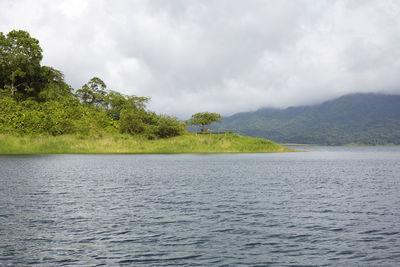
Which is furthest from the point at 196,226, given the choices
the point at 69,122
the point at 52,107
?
the point at 52,107

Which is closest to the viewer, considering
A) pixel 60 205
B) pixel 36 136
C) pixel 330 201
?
pixel 60 205

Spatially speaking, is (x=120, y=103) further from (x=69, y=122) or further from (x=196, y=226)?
(x=196, y=226)

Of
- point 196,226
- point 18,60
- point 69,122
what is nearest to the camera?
point 196,226

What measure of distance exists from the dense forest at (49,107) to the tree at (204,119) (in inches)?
488

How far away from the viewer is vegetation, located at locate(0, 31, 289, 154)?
10088cm

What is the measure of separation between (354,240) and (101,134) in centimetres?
10281

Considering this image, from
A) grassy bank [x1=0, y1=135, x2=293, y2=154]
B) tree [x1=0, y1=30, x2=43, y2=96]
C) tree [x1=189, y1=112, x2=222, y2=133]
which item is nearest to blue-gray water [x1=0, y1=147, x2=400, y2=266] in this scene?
grassy bank [x1=0, y1=135, x2=293, y2=154]

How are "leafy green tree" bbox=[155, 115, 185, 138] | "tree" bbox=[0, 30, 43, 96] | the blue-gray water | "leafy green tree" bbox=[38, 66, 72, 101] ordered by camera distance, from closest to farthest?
the blue-gray water < "leafy green tree" bbox=[155, 115, 185, 138] < "tree" bbox=[0, 30, 43, 96] < "leafy green tree" bbox=[38, 66, 72, 101]

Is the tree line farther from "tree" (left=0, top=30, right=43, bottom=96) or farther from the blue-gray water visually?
the blue-gray water

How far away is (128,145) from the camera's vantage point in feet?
358

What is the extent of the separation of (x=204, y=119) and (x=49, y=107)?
60490 mm

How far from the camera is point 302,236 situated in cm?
1614

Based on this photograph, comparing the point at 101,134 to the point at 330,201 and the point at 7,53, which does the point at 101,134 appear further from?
the point at 330,201

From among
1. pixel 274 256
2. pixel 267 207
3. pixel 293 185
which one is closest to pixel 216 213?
pixel 267 207
